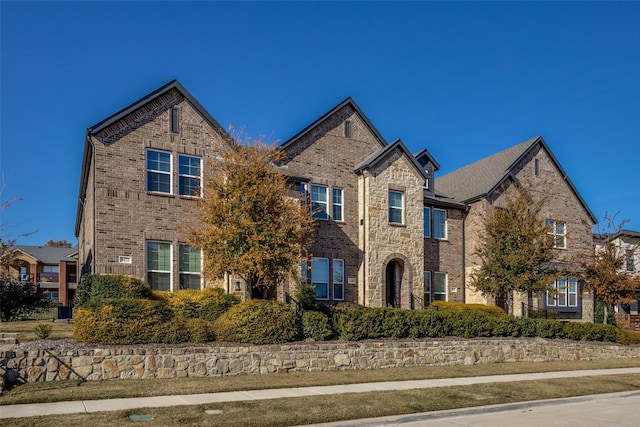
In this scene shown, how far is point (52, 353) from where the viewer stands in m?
14.4

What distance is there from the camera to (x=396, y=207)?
27469mm

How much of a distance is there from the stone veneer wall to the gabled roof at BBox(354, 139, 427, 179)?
862cm

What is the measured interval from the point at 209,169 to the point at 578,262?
19584 mm

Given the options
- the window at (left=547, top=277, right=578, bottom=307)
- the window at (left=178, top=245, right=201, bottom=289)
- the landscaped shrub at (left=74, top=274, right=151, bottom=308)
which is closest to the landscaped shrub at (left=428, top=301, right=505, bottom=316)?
the window at (left=547, top=277, right=578, bottom=307)

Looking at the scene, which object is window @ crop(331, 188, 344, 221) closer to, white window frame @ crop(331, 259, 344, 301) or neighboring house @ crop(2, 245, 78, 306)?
white window frame @ crop(331, 259, 344, 301)

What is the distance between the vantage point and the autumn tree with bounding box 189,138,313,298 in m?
18.7

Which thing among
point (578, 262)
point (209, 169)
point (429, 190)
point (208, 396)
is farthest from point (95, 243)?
point (578, 262)

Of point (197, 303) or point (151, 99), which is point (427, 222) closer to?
point (197, 303)

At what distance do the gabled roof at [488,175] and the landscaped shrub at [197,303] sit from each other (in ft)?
52.6

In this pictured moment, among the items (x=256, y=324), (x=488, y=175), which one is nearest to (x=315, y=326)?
(x=256, y=324)

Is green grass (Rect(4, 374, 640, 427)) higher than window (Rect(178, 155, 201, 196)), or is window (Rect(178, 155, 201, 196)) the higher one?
window (Rect(178, 155, 201, 196))

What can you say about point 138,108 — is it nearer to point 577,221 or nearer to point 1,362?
point 1,362

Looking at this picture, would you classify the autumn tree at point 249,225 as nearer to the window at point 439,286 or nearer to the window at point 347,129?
the window at point 347,129

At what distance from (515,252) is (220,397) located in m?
17.5
